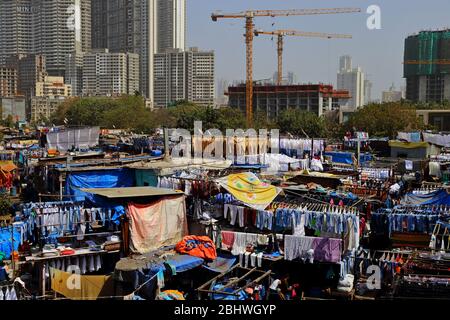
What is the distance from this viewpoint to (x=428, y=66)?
69125 millimetres

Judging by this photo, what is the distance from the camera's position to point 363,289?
26.1ft

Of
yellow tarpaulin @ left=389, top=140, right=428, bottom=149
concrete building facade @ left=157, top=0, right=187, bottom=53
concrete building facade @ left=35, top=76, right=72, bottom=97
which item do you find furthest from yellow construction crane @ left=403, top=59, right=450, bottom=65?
concrete building facade @ left=35, top=76, right=72, bottom=97

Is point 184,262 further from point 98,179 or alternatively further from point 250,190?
point 98,179

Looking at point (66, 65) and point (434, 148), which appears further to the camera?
point (66, 65)

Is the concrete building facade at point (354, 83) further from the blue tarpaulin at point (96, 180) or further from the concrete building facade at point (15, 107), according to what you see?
the blue tarpaulin at point (96, 180)

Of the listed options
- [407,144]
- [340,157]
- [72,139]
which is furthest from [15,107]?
[407,144]

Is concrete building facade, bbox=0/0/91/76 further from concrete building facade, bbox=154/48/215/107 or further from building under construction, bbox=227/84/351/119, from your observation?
building under construction, bbox=227/84/351/119

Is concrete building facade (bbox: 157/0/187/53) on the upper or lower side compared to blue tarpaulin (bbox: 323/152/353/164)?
upper

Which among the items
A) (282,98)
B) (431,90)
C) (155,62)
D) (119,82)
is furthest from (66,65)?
(431,90)

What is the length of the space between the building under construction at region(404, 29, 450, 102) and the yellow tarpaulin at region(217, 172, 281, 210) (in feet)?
195

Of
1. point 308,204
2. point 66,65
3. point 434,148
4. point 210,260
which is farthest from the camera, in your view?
point 66,65

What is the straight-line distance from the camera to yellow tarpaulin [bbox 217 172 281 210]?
1003cm
